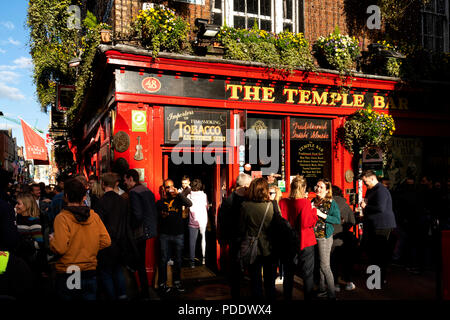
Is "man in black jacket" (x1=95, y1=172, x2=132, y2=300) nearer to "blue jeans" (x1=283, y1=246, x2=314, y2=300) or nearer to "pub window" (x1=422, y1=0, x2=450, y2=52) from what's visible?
"blue jeans" (x1=283, y1=246, x2=314, y2=300)

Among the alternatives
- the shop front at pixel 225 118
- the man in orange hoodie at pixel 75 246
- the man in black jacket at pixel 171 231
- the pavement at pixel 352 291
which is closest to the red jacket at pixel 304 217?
the pavement at pixel 352 291

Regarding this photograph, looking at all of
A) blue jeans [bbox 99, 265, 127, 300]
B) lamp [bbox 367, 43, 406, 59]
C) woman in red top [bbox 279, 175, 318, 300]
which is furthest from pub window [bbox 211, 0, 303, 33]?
blue jeans [bbox 99, 265, 127, 300]

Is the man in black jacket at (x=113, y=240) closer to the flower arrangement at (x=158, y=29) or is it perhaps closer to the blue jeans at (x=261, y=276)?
the blue jeans at (x=261, y=276)

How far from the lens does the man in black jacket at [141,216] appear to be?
17.6ft

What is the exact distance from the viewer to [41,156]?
14.0 m

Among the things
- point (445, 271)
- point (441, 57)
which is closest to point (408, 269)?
point (445, 271)

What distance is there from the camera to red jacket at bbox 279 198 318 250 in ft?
16.8

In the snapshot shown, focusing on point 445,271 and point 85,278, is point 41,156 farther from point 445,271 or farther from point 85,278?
point 445,271

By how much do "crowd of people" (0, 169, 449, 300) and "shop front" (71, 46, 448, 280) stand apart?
839 millimetres

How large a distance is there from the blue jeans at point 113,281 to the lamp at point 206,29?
5266mm

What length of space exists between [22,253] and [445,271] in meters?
6.17

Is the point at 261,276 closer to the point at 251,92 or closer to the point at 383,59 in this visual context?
the point at 251,92

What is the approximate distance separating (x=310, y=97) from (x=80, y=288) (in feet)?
22.7

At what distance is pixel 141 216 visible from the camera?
5.39 metres
